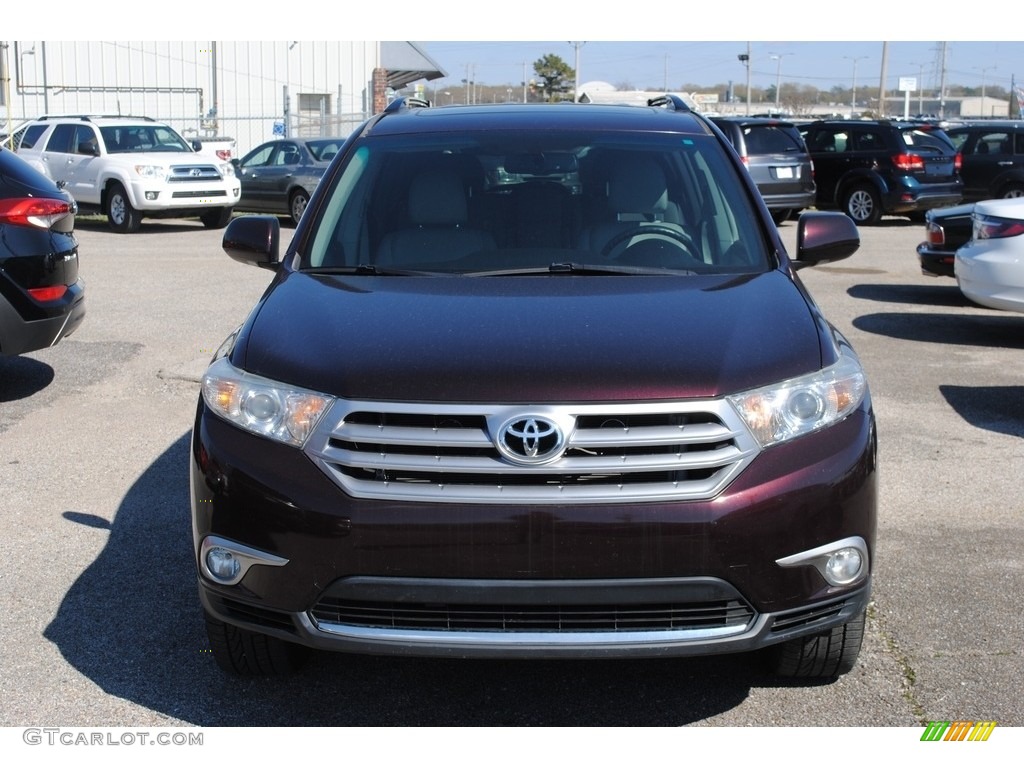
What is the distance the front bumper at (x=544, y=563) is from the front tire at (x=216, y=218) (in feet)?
59.9

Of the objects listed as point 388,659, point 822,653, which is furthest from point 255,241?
point 822,653

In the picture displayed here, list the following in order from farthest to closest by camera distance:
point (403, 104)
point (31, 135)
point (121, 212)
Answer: point (31, 135)
point (121, 212)
point (403, 104)

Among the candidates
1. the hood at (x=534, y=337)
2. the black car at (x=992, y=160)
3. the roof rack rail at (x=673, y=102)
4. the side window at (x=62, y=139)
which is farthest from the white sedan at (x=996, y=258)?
the side window at (x=62, y=139)

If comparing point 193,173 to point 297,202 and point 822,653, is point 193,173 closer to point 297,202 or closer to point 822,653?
point 297,202

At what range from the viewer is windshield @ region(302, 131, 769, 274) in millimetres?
4562

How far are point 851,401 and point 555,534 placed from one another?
99 centimetres

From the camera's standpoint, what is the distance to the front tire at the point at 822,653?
3783mm

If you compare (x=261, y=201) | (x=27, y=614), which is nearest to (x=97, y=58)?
(x=261, y=201)

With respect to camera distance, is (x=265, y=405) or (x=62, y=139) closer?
(x=265, y=405)

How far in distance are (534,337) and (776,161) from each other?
57.1ft

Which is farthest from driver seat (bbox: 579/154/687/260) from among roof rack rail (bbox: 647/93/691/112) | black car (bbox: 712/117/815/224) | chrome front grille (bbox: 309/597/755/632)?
black car (bbox: 712/117/815/224)

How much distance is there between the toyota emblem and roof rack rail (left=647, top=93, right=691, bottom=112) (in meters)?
2.80

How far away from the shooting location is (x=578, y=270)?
4.40 m
